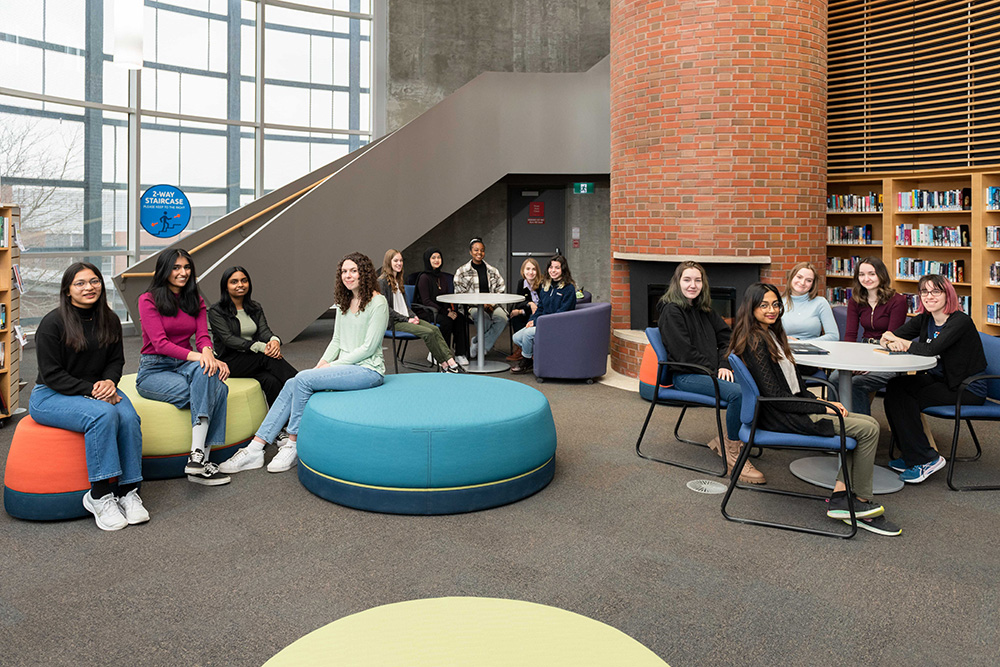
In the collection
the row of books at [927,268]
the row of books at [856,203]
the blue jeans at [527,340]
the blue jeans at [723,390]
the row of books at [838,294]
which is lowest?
the blue jeans at [723,390]

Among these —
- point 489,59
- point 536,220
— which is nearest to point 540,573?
point 536,220

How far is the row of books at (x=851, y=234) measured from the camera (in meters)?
8.95

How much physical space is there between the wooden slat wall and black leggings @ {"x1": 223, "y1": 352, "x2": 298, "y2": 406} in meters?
6.68

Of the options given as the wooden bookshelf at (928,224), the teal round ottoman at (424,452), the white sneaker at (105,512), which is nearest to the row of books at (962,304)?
the wooden bookshelf at (928,224)

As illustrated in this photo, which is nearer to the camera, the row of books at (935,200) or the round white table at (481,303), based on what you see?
the row of books at (935,200)

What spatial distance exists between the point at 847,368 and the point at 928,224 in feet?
16.8

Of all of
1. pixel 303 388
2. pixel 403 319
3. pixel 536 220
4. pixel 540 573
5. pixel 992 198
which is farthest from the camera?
pixel 536 220

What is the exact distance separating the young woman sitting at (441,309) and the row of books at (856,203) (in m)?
4.43

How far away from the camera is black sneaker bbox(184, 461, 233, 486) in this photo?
15.4ft

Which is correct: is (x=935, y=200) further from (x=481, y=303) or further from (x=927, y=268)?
(x=481, y=303)

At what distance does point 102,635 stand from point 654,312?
6436 mm

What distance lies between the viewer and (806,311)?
596 centimetres

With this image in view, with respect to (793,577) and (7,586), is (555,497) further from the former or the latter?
(7,586)

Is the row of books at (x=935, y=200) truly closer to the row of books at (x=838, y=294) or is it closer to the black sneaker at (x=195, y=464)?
the row of books at (x=838, y=294)
